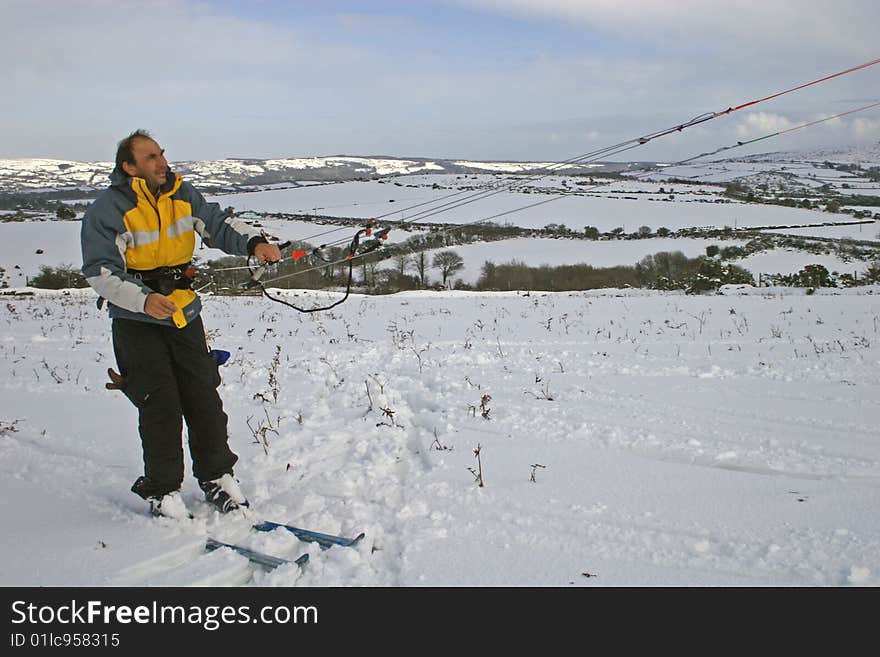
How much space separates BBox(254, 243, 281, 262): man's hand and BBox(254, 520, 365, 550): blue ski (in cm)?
152

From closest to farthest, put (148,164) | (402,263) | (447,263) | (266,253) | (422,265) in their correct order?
(148,164) < (266,253) < (402,263) < (422,265) < (447,263)

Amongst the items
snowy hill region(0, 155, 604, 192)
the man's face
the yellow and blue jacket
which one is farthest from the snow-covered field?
snowy hill region(0, 155, 604, 192)

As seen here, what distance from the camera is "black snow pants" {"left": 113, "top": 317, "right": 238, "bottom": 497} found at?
337 cm

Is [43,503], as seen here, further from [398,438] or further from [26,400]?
[26,400]

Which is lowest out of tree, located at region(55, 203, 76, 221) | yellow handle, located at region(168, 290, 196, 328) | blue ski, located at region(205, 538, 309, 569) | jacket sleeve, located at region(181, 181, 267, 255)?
blue ski, located at region(205, 538, 309, 569)

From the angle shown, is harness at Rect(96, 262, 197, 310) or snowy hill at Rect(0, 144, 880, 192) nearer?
harness at Rect(96, 262, 197, 310)

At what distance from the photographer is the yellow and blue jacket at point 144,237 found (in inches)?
122

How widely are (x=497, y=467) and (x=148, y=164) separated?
2.72 metres

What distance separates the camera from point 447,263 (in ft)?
137

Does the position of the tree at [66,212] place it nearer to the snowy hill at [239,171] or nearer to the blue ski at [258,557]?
the snowy hill at [239,171]

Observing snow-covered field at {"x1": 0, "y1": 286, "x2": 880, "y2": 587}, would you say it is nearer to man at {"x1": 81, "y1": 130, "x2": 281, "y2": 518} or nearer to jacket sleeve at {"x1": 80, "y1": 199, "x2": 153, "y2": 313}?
man at {"x1": 81, "y1": 130, "x2": 281, "y2": 518}

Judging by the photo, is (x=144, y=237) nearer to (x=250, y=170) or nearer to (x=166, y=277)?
(x=166, y=277)

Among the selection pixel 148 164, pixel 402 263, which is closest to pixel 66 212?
pixel 402 263
